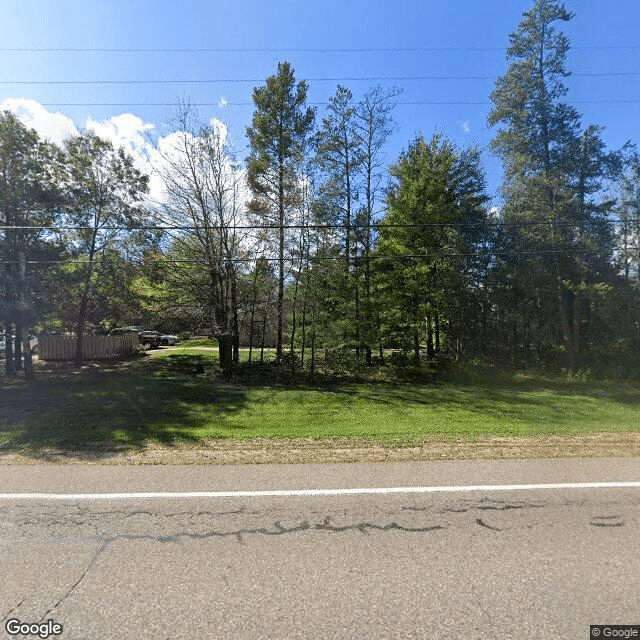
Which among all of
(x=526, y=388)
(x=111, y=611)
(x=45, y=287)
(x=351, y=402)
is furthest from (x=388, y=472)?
(x=45, y=287)

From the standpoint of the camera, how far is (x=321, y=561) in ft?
10.6

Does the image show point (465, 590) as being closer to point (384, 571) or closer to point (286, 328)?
point (384, 571)

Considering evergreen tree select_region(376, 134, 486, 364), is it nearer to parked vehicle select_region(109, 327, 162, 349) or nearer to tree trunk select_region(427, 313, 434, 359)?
tree trunk select_region(427, 313, 434, 359)

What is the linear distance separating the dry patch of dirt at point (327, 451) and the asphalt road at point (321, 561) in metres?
0.84

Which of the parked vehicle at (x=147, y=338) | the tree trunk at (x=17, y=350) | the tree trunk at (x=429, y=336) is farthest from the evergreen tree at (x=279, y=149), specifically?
the parked vehicle at (x=147, y=338)

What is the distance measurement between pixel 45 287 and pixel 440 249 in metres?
17.3

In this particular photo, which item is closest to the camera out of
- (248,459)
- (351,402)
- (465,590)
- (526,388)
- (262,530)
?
(465,590)

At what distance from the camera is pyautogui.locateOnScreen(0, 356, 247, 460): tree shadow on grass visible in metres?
6.79

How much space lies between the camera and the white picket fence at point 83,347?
852 inches

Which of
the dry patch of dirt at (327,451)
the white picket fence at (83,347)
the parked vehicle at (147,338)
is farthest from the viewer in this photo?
the parked vehicle at (147,338)

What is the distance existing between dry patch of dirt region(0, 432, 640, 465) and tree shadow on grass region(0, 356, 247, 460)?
209mm

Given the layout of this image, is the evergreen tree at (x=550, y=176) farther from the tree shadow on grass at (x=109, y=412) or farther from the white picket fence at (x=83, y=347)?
the white picket fence at (x=83, y=347)

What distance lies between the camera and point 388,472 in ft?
17.4

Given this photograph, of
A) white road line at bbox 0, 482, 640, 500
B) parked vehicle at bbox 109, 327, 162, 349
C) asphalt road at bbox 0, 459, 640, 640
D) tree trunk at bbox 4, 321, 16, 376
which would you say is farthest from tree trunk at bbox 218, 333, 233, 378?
parked vehicle at bbox 109, 327, 162, 349
